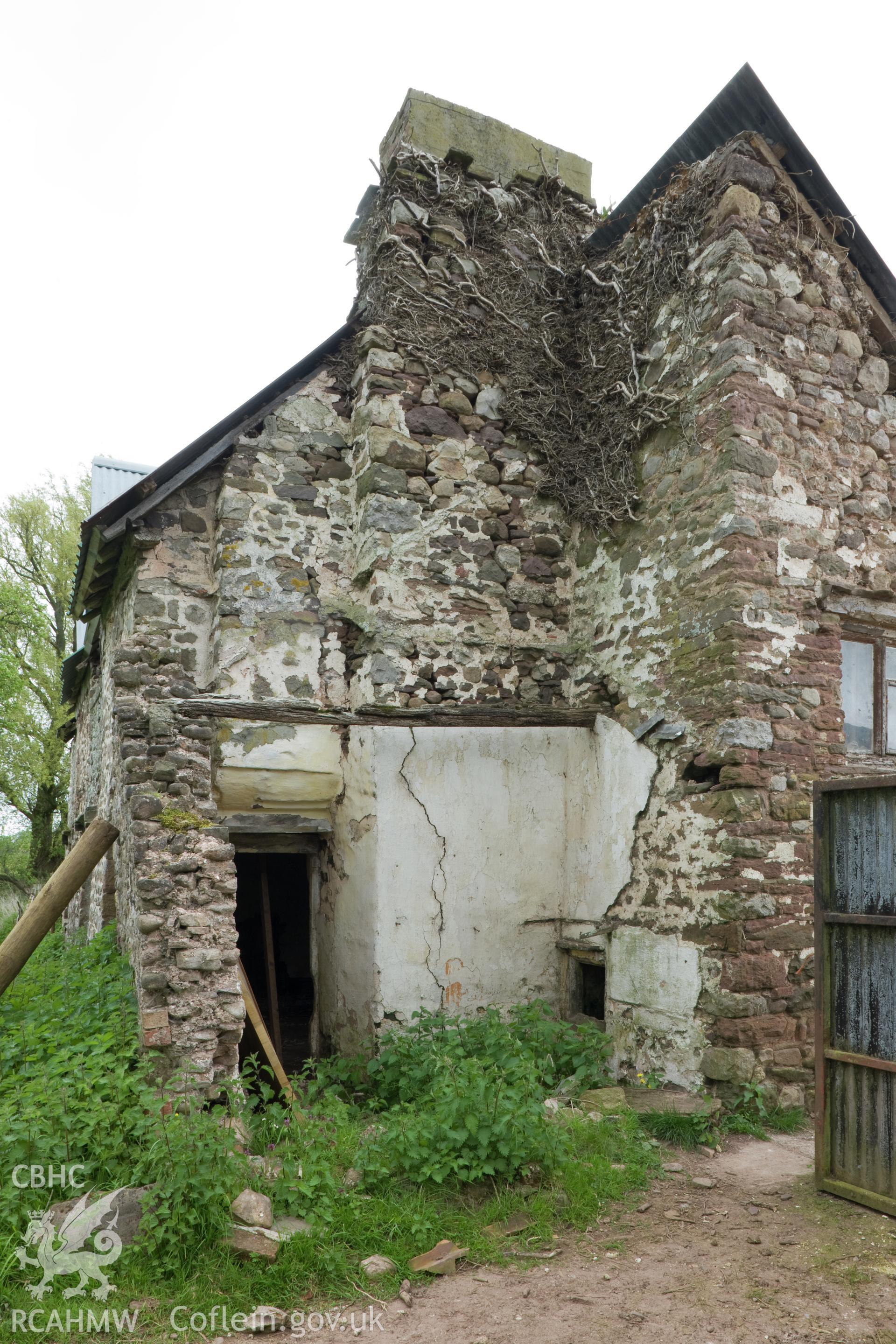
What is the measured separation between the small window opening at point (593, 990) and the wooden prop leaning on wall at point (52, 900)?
147 inches

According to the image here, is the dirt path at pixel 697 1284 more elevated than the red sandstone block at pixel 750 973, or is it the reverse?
the red sandstone block at pixel 750 973

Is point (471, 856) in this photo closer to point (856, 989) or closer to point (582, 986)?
point (582, 986)

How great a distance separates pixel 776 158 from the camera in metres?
6.54

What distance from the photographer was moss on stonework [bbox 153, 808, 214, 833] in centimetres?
542

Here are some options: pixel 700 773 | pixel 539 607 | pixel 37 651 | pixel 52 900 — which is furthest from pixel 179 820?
pixel 37 651

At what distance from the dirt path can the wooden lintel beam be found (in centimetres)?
338

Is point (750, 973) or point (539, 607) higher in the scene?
point (539, 607)

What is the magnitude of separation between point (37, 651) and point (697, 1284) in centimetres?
1782

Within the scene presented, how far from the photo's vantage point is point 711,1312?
353 cm

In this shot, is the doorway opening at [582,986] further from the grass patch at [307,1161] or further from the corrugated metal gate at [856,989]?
the corrugated metal gate at [856,989]

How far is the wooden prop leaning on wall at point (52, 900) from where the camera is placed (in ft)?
18.8

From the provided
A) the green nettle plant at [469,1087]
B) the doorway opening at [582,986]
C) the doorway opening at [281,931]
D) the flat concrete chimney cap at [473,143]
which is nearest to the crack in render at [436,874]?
the green nettle plant at [469,1087]

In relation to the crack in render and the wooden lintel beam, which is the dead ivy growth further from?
the crack in render

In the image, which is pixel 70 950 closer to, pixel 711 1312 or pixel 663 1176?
pixel 663 1176
